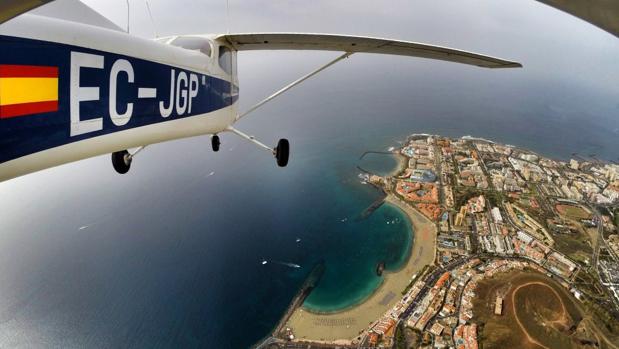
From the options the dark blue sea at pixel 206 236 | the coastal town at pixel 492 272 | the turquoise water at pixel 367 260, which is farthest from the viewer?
the dark blue sea at pixel 206 236

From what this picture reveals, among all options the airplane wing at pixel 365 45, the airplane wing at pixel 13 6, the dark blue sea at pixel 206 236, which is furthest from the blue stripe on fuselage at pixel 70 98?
the dark blue sea at pixel 206 236

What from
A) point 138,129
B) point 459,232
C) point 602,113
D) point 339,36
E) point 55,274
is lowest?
Result: point 55,274

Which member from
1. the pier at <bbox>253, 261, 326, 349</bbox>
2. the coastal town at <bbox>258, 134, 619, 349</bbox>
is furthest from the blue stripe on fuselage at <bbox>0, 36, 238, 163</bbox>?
the pier at <bbox>253, 261, 326, 349</bbox>

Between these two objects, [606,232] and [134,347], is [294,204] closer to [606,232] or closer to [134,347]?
[134,347]

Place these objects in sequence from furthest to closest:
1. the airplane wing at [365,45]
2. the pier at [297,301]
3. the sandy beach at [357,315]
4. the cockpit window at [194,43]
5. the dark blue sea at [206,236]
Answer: the dark blue sea at [206,236]
the pier at [297,301]
the sandy beach at [357,315]
the cockpit window at [194,43]
the airplane wing at [365,45]

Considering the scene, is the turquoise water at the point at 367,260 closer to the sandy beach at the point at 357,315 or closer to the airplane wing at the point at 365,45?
the sandy beach at the point at 357,315

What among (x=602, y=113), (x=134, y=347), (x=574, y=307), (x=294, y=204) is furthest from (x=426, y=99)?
(x=134, y=347)
